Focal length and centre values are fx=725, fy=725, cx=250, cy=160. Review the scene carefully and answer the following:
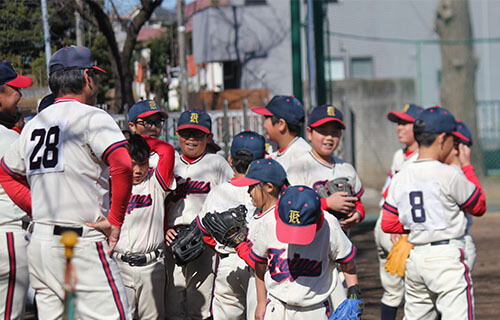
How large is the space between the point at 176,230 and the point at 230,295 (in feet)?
2.66

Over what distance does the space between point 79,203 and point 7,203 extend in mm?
830

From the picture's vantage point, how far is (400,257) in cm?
534

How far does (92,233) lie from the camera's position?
3.94m

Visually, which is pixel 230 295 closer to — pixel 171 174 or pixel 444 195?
pixel 171 174

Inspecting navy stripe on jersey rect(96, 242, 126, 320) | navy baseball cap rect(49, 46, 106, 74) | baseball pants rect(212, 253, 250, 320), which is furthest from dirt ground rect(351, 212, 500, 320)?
navy baseball cap rect(49, 46, 106, 74)

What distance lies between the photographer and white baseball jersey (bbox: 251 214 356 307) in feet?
14.4

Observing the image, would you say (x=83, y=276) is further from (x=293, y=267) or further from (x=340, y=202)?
(x=340, y=202)

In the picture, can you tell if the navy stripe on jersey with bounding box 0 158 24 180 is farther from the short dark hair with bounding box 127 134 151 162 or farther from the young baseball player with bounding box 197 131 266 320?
the young baseball player with bounding box 197 131 266 320

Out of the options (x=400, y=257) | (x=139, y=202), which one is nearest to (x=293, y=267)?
(x=400, y=257)

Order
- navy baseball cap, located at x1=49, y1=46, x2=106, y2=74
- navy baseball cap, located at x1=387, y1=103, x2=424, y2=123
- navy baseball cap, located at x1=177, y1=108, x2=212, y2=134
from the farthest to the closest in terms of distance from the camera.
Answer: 1. navy baseball cap, located at x1=387, y1=103, x2=424, y2=123
2. navy baseball cap, located at x1=177, y1=108, x2=212, y2=134
3. navy baseball cap, located at x1=49, y1=46, x2=106, y2=74

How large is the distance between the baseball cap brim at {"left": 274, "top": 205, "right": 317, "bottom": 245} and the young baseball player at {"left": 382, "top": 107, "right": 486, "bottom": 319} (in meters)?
1.14

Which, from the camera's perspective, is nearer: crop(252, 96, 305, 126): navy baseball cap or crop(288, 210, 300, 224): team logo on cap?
crop(288, 210, 300, 224): team logo on cap

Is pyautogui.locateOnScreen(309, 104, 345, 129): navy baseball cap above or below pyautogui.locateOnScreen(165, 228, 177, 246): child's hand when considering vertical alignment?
above

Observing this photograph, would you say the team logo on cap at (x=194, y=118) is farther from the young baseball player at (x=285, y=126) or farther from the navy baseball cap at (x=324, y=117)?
the navy baseball cap at (x=324, y=117)
